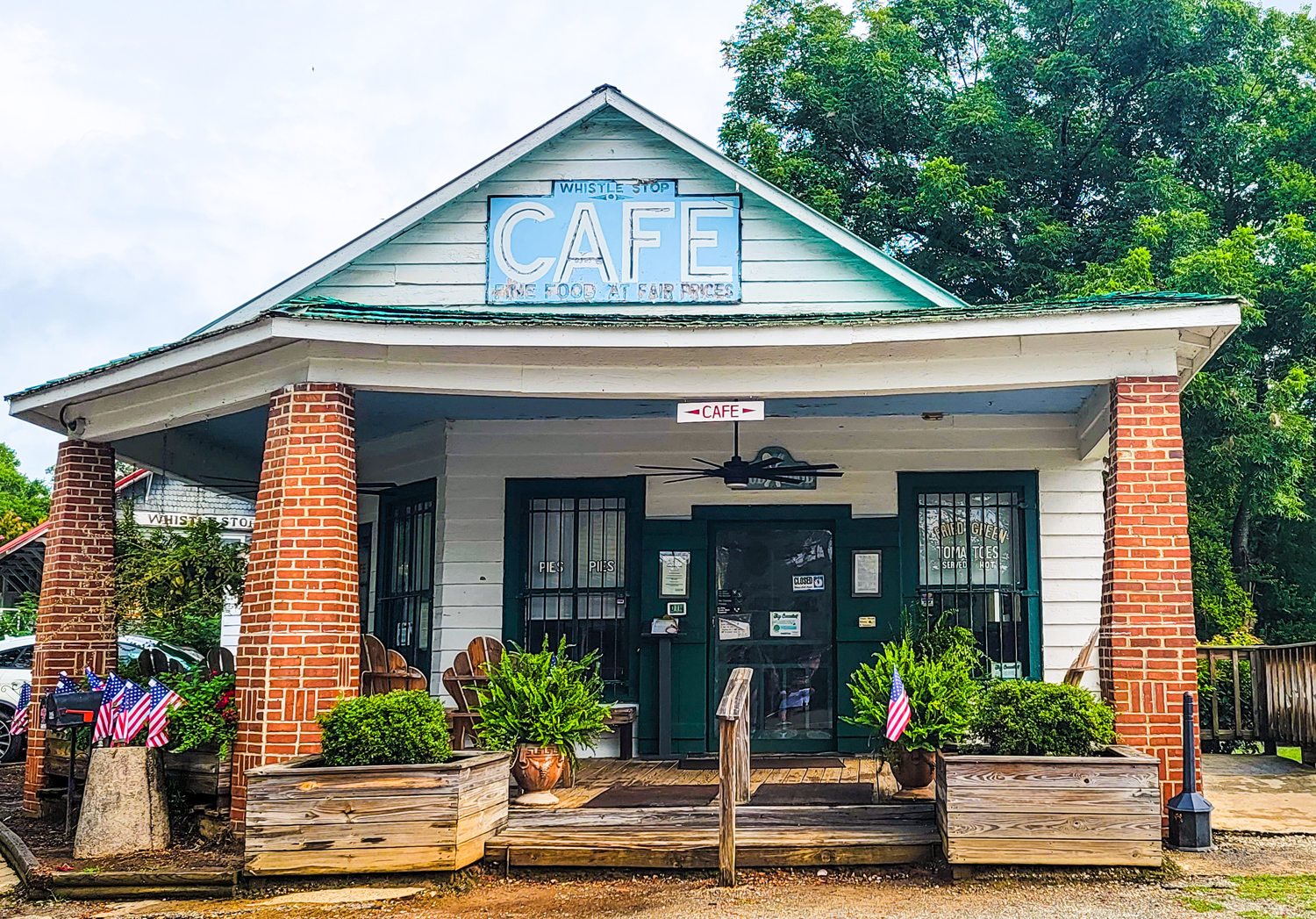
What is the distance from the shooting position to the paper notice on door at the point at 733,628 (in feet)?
34.9

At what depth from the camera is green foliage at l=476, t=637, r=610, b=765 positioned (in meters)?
7.91

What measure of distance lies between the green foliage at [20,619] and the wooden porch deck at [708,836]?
→ 16.3 metres

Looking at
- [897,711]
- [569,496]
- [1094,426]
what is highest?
[1094,426]

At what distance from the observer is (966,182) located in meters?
21.0

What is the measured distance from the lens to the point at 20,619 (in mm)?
21797

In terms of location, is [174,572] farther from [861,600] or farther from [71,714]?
[861,600]

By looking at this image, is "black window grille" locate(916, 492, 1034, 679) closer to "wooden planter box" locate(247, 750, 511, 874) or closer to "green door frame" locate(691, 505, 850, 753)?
"green door frame" locate(691, 505, 850, 753)

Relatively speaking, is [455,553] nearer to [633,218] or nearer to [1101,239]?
[633,218]

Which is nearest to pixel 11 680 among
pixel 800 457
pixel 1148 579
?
pixel 800 457

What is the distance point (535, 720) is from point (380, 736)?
4.32 feet

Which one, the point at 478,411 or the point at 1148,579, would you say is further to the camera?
the point at 478,411

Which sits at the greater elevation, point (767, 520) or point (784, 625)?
point (767, 520)

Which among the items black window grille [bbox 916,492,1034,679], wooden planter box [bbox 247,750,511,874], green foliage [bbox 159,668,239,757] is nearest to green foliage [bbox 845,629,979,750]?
black window grille [bbox 916,492,1034,679]

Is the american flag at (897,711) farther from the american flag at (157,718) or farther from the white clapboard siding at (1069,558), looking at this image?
the american flag at (157,718)
